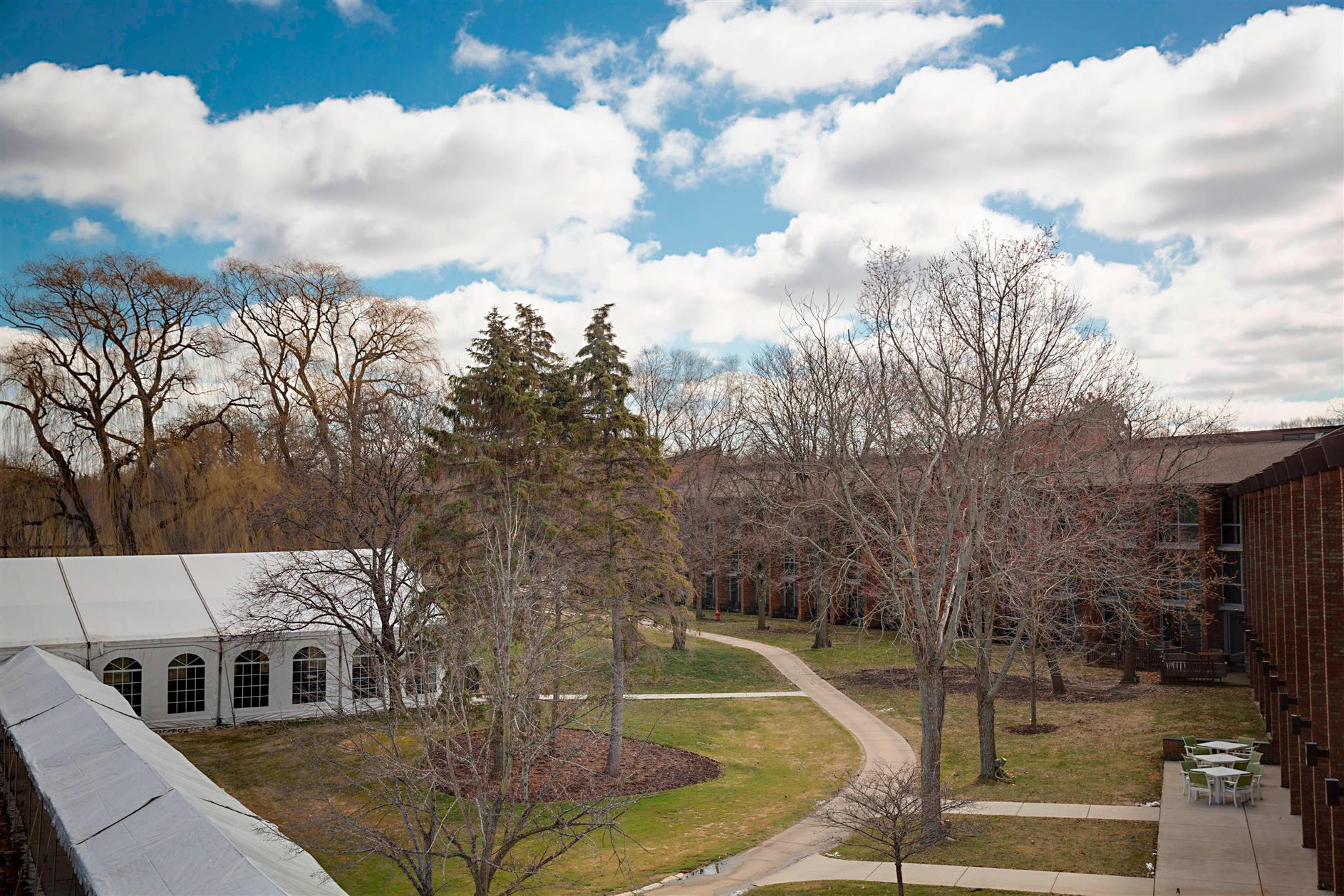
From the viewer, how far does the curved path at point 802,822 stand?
15.7 metres

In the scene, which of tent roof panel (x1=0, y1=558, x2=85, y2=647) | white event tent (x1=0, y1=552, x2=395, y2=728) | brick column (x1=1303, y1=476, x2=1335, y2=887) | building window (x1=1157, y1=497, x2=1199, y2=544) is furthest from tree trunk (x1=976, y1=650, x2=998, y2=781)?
tent roof panel (x1=0, y1=558, x2=85, y2=647)

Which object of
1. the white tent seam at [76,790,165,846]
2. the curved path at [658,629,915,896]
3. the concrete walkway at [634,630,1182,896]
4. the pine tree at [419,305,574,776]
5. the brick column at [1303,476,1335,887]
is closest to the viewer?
the white tent seam at [76,790,165,846]

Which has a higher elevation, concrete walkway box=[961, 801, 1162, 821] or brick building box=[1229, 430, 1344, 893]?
brick building box=[1229, 430, 1344, 893]

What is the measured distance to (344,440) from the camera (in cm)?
2942

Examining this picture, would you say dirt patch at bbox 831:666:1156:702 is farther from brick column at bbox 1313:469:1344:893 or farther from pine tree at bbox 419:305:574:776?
brick column at bbox 1313:469:1344:893

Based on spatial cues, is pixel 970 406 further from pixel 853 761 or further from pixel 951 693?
pixel 951 693

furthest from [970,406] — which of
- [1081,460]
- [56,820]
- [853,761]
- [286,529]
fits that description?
[286,529]

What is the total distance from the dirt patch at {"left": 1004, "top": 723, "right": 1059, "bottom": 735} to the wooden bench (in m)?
9.18

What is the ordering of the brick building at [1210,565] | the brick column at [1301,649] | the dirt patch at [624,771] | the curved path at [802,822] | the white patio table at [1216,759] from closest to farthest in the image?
1. the brick column at [1301,649]
2. the curved path at [802,822]
3. the white patio table at [1216,759]
4. the dirt patch at [624,771]
5. the brick building at [1210,565]

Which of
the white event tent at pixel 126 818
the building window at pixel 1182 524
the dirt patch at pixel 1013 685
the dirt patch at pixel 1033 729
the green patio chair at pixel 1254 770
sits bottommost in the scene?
the dirt patch at pixel 1013 685

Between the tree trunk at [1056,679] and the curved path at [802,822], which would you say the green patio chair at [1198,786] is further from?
the tree trunk at [1056,679]

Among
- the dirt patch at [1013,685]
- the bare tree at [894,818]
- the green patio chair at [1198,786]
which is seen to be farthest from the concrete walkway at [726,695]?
the green patio chair at [1198,786]

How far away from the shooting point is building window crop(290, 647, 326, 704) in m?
→ 27.0

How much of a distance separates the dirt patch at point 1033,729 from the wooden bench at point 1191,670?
30.1 ft
